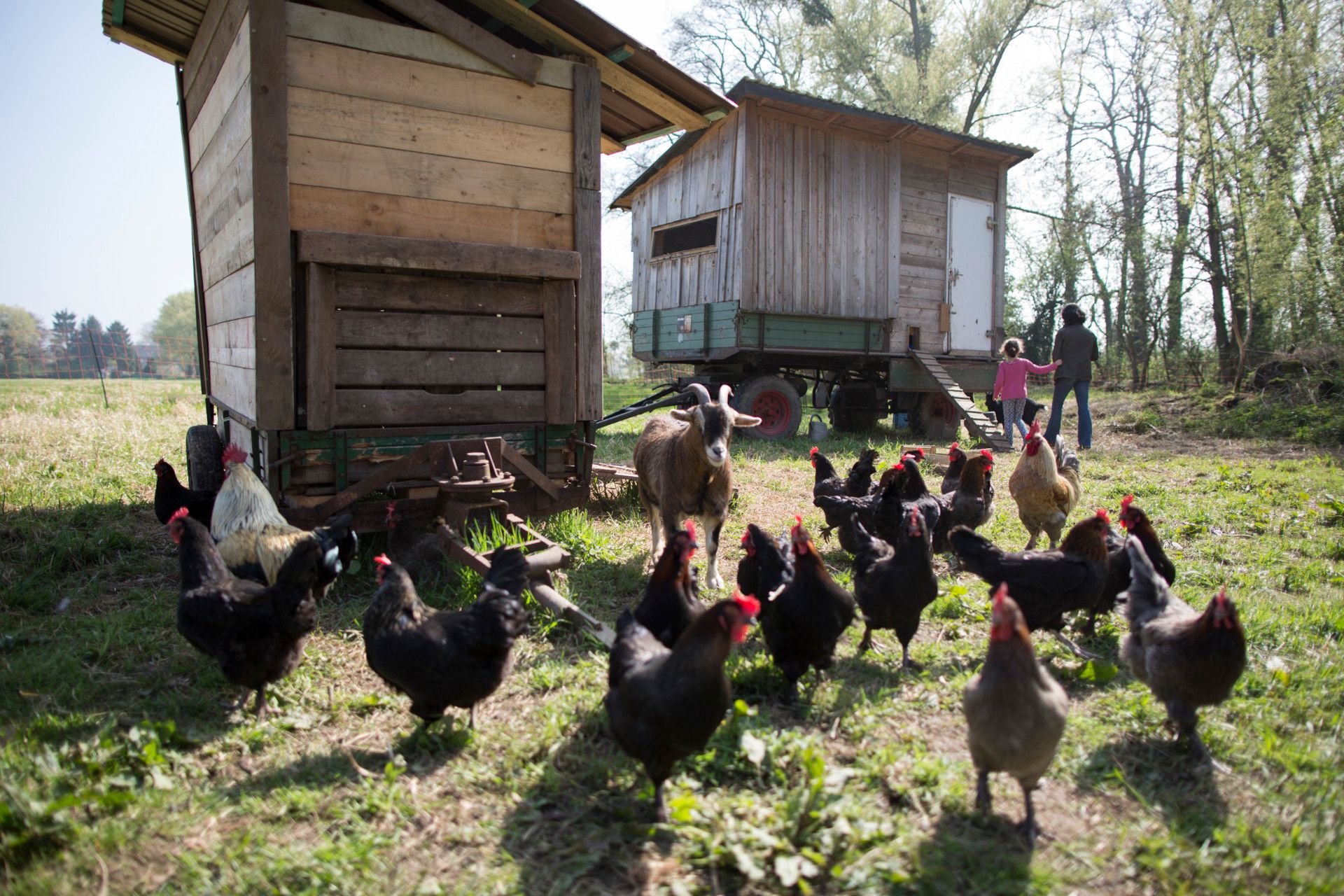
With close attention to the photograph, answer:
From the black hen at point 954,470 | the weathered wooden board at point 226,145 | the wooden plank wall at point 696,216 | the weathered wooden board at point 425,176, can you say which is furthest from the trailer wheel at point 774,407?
the weathered wooden board at point 226,145

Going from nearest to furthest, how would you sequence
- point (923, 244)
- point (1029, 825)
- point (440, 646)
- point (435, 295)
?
point (1029, 825) < point (440, 646) < point (435, 295) < point (923, 244)

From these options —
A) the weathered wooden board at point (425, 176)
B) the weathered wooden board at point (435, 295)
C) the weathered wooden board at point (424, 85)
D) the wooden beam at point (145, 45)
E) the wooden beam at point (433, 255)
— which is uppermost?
the wooden beam at point (145, 45)

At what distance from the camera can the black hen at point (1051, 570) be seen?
13.1 ft

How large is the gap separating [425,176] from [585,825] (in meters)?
4.50

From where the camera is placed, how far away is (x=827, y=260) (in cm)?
1345

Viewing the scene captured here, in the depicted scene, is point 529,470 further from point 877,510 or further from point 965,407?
point 965,407

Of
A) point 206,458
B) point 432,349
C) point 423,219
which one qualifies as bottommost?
point 206,458

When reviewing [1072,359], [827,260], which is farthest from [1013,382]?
[827,260]

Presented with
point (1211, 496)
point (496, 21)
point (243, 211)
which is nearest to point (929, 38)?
point (1211, 496)

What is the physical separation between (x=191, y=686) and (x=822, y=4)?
94.6ft

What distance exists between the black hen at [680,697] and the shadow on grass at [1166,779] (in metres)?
1.61

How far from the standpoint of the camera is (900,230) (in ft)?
46.0

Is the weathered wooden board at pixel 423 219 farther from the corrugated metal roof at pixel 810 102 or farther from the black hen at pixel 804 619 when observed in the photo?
the corrugated metal roof at pixel 810 102

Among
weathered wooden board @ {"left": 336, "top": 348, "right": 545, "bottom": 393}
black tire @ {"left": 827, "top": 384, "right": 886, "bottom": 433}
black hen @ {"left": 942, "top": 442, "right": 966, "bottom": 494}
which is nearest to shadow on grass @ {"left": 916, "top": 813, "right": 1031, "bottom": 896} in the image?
weathered wooden board @ {"left": 336, "top": 348, "right": 545, "bottom": 393}
